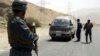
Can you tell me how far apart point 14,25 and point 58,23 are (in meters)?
24.2

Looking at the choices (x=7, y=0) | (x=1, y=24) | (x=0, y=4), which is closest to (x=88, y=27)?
(x=1, y=24)

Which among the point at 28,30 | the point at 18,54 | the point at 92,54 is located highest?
the point at 28,30

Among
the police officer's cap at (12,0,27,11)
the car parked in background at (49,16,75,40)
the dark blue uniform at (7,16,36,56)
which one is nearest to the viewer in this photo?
the dark blue uniform at (7,16,36,56)

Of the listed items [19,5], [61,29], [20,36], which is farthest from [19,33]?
[61,29]

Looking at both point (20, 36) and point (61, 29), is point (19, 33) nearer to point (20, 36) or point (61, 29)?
point (20, 36)

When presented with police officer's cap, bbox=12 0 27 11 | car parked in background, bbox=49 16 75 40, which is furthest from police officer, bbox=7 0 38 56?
car parked in background, bbox=49 16 75 40

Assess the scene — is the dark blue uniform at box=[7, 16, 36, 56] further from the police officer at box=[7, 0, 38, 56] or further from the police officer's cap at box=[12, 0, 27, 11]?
the police officer's cap at box=[12, 0, 27, 11]

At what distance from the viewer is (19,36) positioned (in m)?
5.21

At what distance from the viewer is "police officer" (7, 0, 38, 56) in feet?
17.1

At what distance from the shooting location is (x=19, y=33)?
5188 millimetres

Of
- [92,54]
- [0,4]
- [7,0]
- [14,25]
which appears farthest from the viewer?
[7,0]

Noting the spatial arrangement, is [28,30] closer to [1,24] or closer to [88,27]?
[88,27]

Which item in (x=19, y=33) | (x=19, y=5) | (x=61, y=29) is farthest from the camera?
(x=61, y=29)

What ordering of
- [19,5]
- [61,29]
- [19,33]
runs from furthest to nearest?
[61,29] < [19,5] < [19,33]
